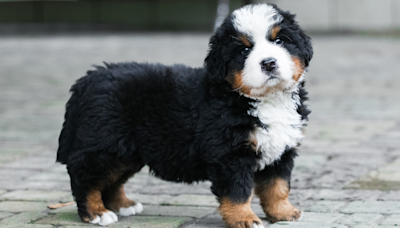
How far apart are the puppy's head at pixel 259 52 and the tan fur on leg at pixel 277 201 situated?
61 cm

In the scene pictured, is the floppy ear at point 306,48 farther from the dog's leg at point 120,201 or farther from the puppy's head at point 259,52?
the dog's leg at point 120,201

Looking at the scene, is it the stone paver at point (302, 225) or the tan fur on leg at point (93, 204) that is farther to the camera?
the tan fur on leg at point (93, 204)

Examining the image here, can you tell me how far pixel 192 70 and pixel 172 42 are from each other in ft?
47.1

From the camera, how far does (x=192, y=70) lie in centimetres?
386

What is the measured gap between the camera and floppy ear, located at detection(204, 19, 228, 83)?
137 inches

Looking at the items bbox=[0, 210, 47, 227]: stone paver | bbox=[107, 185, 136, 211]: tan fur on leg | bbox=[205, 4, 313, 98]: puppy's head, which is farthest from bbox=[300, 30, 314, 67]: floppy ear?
bbox=[0, 210, 47, 227]: stone paver

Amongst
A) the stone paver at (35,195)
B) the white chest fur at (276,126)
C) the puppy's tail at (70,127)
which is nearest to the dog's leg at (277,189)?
the white chest fur at (276,126)

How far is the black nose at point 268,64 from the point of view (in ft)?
10.9

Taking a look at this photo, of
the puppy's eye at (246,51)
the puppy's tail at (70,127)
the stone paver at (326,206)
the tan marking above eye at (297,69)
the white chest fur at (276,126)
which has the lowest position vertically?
the stone paver at (326,206)

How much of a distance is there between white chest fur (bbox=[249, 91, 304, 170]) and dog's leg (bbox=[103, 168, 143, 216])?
97cm

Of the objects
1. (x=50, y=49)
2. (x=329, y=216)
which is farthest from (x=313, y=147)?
(x=50, y=49)

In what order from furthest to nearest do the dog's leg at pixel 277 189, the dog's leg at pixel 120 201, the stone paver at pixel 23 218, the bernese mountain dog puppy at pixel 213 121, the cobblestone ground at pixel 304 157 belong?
1. the dog's leg at pixel 120 201
2. the cobblestone ground at pixel 304 157
3. the stone paver at pixel 23 218
4. the dog's leg at pixel 277 189
5. the bernese mountain dog puppy at pixel 213 121

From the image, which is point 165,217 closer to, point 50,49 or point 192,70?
point 192,70

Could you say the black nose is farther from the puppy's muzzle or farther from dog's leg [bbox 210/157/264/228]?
dog's leg [bbox 210/157/264/228]
